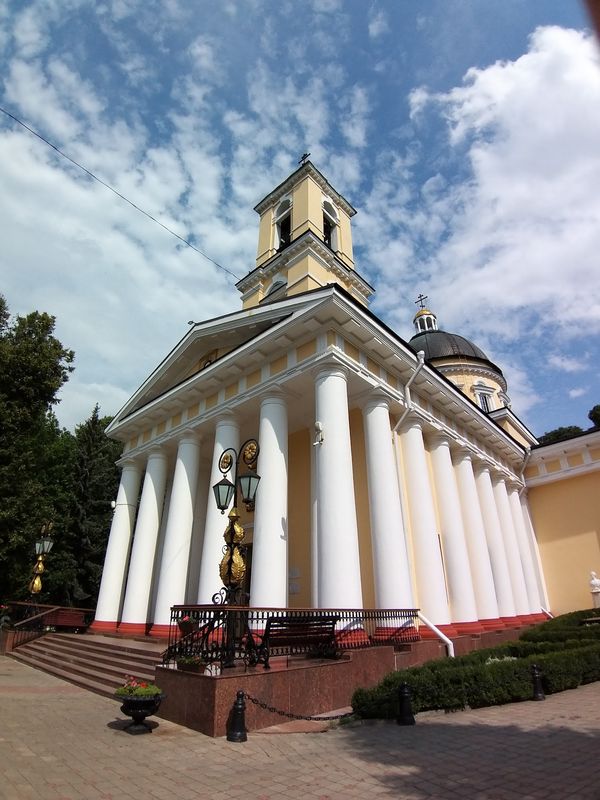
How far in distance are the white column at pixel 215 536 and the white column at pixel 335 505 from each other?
326cm

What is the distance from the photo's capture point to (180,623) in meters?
8.09

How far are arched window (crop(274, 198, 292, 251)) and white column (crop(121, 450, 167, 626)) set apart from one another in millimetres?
12992

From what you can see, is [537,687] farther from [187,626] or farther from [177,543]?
[177,543]

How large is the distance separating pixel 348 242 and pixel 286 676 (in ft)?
70.4

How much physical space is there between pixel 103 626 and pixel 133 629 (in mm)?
1875

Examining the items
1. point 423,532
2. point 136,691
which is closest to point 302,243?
point 423,532

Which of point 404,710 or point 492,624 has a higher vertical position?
point 492,624

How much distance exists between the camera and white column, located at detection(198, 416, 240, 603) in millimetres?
12391

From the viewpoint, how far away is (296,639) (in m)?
7.80

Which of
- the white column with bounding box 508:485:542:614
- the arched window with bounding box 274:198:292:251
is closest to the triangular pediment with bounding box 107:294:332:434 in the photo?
the arched window with bounding box 274:198:292:251

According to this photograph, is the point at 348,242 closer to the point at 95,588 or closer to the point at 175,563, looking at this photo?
the point at 175,563

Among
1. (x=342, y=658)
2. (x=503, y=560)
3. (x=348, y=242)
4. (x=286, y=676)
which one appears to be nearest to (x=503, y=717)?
(x=342, y=658)

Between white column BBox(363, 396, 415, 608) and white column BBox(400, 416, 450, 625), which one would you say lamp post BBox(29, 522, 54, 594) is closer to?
white column BBox(363, 396, 415, 608)

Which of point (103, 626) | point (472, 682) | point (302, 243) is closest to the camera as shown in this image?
point (472, 682)
